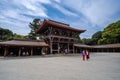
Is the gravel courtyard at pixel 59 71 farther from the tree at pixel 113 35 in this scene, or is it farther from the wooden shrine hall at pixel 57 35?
the tree at pixel 113 35

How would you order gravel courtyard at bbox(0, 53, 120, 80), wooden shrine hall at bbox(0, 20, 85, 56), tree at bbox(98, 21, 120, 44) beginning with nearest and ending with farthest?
gravel courtyard at bbox(0, 53, 120, 80) → wooden shrine hall at bbox(0, 20, 85, 56) → tree at bbox(98, 21, 120, 44)

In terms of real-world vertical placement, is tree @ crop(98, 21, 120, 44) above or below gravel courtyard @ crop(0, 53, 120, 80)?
above

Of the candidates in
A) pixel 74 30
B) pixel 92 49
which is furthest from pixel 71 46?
pixel 92 49

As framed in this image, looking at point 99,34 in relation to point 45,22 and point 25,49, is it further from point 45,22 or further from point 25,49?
point 25,49

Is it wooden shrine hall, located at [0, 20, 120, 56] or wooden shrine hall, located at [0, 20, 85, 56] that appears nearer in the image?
wooden shrine hall, located at [0, 20, 120, 56]

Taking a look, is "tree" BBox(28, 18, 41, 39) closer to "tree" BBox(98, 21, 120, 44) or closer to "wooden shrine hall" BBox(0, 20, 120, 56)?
"wooden shrine hall" BBox(0, 20, 120, 56)

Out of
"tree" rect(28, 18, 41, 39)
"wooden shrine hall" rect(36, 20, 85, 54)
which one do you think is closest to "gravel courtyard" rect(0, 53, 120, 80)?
"wooden shrine hall" rect(36, 20, 85, 54)

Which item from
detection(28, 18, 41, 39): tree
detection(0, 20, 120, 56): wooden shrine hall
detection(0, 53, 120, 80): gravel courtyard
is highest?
detection(28, 18, 41, 39): tree

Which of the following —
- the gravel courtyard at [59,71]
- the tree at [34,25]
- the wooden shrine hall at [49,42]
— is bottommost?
the gravel courtyard at [59,71]

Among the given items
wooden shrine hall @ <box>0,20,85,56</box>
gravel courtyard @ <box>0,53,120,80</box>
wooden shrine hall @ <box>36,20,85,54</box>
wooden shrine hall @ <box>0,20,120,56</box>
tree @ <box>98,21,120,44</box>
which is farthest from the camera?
tree @ <box>98,21,120,44</box>

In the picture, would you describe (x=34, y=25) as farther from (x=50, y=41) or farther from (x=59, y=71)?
(x=59, y=71)

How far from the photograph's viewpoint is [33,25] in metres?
48.2

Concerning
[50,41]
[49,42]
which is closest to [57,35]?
[50,41]

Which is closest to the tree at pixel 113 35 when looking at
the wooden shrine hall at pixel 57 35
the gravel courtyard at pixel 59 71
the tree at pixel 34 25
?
the wooden shrine hall at pixel 57 35
